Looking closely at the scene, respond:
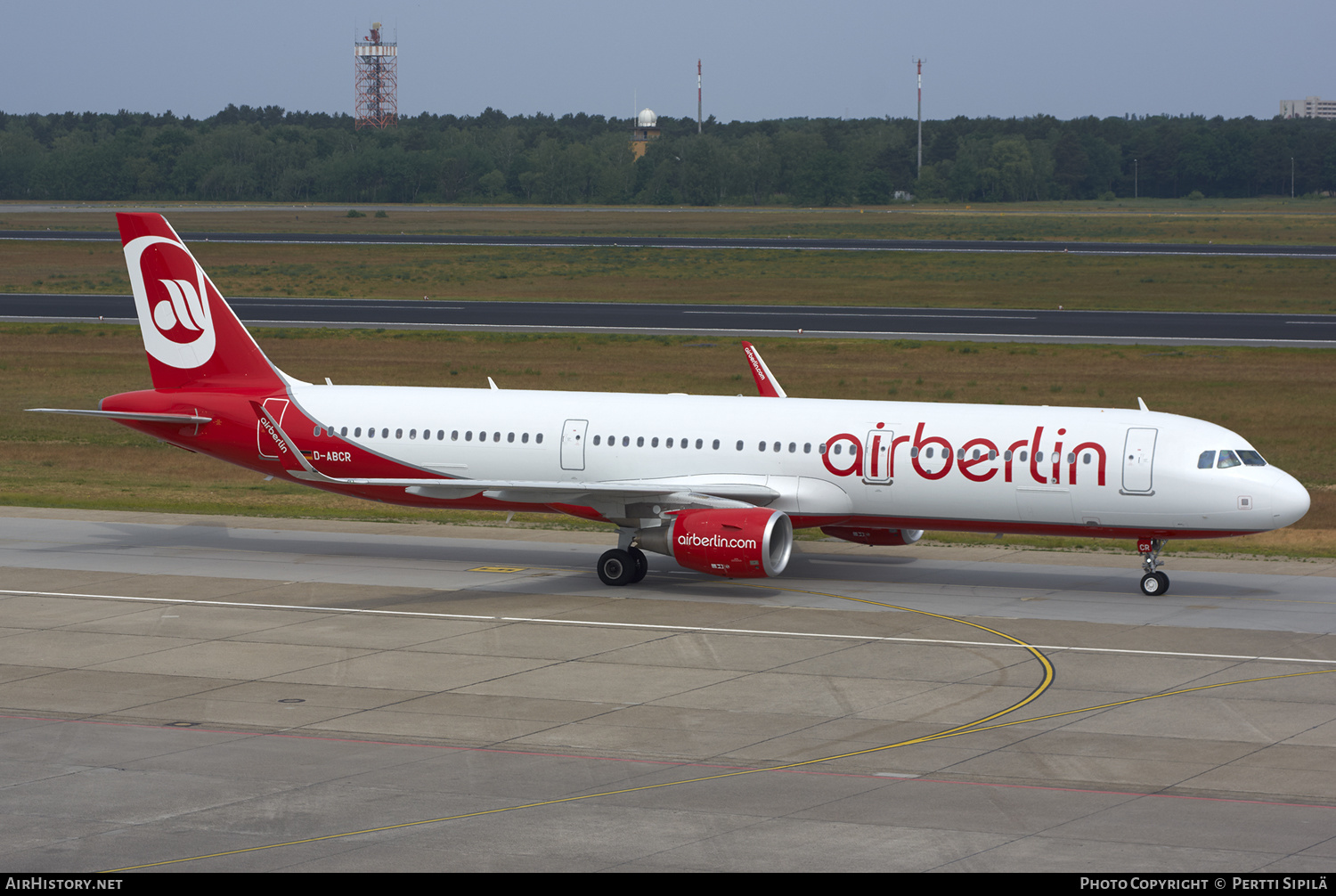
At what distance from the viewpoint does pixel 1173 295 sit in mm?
100625

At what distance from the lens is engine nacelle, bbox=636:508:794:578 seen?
1203 inches

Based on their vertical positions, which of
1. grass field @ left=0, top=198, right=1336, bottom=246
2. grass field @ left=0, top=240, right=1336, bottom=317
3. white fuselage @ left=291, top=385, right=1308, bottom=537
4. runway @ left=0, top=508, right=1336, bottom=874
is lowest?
runway @ left=0, top=508, right=1336, bottom=874

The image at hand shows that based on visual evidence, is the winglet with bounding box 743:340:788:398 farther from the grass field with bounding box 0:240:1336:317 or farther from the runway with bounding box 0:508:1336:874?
the grass field with bounding box 0:240:1336:317

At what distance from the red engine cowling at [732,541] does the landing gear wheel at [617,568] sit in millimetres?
2109

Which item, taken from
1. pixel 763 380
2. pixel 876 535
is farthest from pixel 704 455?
pixel 763 380

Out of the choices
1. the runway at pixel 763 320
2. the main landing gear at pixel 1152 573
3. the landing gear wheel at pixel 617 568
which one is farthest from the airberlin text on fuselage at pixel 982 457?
the runway at pixel 763 320

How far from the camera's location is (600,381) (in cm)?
6694

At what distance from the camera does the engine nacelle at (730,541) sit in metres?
30.6

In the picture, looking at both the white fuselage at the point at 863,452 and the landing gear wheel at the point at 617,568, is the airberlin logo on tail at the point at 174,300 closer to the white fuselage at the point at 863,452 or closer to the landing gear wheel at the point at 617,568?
the white fuselage at the point at 863,452

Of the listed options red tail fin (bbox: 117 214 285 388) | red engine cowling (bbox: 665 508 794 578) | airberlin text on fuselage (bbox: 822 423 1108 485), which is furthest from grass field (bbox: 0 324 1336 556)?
red engine cowling (bbox: 665 508 794 578)

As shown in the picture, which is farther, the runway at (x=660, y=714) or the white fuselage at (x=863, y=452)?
the white fuselage at (x=863, y=452)

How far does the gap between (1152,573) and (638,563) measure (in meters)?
10.8

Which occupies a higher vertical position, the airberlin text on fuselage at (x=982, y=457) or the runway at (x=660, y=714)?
the airberlin text on fuselage at (x=982, y=457)

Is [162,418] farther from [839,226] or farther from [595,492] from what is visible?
[839,226]
